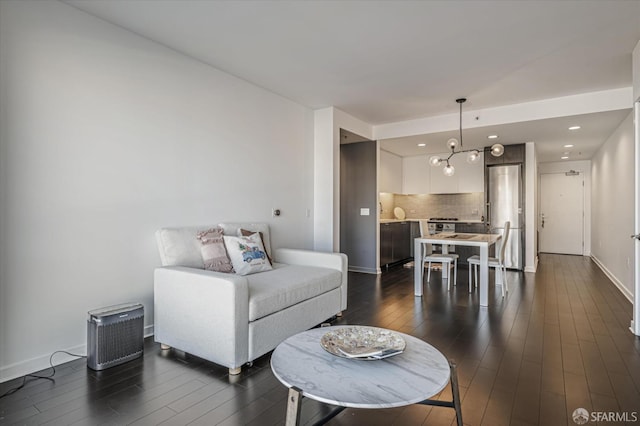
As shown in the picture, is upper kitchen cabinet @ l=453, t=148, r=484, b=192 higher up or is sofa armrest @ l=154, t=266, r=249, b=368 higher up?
upper kitchen cabinet @ l=453, t=148, r=484, b=192

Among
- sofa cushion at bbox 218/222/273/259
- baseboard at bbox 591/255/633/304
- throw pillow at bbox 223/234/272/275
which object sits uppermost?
sofa cushion at bbox 218/222/273/259

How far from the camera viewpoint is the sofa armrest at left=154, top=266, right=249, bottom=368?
2287 millimetres

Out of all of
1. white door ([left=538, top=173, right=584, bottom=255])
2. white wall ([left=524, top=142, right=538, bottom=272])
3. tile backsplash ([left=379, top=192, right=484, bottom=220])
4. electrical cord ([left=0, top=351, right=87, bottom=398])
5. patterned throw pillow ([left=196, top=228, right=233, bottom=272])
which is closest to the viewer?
electrical cord ([left=0, top=351, right=87, bottom=398])

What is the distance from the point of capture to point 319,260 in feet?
12.0

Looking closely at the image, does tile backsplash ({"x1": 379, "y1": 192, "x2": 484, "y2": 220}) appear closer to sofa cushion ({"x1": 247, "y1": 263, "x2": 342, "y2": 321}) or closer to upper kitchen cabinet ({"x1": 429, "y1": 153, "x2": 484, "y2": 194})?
upper kitchen cabinet ({"x1": 429, "y1": 153, "x2": 484, "y2": 194})

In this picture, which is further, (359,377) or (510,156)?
(510,156)

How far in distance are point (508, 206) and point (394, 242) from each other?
2.20 meters

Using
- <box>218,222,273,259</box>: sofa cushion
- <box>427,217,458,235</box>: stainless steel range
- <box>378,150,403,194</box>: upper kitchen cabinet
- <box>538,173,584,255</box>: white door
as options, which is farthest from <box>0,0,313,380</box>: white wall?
<box>538,173,584,255</box>: white door

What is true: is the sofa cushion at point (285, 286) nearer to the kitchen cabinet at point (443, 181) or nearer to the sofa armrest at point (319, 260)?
the sofa armrest at point (319, 260)

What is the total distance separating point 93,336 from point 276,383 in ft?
4.31

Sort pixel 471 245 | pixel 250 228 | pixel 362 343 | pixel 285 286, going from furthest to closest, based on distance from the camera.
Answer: pixel 471 245 < pixel 250 228 < pixel 285 286 < pixel 362 343

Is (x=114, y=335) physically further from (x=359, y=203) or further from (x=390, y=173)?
(x=390, y=173)

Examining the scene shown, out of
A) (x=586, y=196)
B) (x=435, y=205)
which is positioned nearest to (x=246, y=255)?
(x=435, y=205)

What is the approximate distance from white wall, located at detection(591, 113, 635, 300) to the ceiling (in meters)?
0.65
